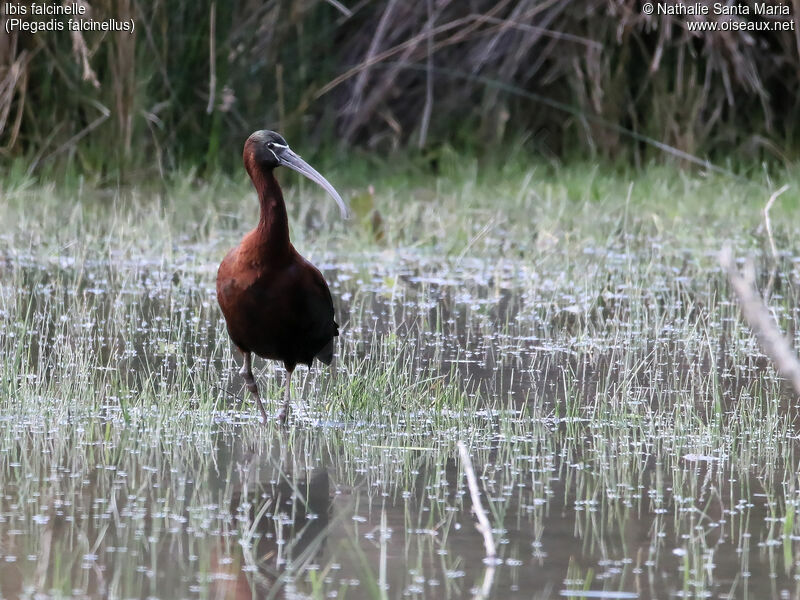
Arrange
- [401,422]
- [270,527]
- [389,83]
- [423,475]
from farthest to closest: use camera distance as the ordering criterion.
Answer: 1. [389,83]
2. [401,422]
3. [423,475]
4. [270,527]

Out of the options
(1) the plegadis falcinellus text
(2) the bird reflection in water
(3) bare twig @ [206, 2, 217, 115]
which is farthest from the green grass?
(3) bare twig @ [206, 2, 217, 115]

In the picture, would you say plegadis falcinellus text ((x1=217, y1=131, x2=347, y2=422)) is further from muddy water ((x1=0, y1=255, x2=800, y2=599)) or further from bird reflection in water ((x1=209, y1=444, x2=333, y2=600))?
bird reflection in water ((x1=209, y1=444, x2=333, y2=600))

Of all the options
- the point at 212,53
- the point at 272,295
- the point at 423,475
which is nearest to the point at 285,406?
the point at 272,295

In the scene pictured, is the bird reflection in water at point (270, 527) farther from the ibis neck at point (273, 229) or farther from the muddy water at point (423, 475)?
the ibis neck at point (273, 229)

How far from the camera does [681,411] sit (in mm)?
4656

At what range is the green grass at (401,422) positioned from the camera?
10.3ft

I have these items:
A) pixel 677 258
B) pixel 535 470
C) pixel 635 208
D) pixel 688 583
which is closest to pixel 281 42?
pixel 635 208

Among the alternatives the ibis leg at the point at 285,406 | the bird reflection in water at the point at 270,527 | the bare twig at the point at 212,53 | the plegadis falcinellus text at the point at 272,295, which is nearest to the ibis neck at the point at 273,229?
the plegadis falcinellus text at the point at 272,295

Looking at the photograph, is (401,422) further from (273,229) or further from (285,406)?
(273,229)

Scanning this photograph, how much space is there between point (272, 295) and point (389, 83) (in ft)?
22.7

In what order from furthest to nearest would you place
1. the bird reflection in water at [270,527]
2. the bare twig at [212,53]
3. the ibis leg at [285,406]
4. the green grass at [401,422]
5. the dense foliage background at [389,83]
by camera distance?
the dense foliage background at [389,83], the bare twig at [212,53], the ibis leg at [285,406], the green grass at [401,422], the bird reflection in water at [270,527]

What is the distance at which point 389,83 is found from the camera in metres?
11.2

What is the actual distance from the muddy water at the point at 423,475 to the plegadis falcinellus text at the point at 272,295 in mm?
208

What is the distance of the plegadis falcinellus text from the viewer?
4516 mm
